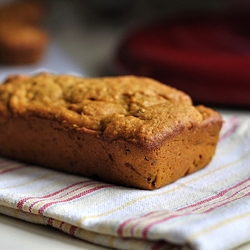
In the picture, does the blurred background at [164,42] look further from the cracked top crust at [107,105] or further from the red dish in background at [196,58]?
the cracked top crust at [107,105]

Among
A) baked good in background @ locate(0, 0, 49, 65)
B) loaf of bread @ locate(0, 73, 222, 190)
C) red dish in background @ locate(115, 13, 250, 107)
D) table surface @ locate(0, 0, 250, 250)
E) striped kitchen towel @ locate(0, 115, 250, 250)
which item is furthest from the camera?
table surface @ locate(0, 0, 250, 250)

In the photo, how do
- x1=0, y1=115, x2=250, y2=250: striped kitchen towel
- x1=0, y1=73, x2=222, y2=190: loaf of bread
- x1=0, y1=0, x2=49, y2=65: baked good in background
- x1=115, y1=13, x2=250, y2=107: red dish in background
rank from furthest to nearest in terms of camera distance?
x1=0, y1=0, x2=49, y2=65: baked good in background → x1=115, y1=13, x2=250, y2=107: red dish in background → x1=0, y1=73, x2=222, y2=190: loaf of bread → x1=0, y1=115, x2=250, y2=250: striped kitchen towel

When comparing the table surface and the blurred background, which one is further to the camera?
the table surface

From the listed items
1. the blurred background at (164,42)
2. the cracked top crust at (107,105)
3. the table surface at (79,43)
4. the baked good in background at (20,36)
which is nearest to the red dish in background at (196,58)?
the blurred background at (164,42)

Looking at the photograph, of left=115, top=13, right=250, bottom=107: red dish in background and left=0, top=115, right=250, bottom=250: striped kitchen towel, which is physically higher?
left=115, top=13, right=250, bottom=107: red dish in background

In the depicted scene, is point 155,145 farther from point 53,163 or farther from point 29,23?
point 29,23

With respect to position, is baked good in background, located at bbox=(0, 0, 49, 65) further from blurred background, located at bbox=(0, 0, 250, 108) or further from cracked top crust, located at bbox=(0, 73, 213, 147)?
cracked top crust, located at bbox=(0, 73, 213, 147)

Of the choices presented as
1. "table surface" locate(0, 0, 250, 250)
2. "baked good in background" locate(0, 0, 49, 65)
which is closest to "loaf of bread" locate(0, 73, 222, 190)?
"table surface" locate(0, 0, 250, 250)

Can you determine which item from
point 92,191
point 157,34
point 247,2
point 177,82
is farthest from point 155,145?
point 247,2
